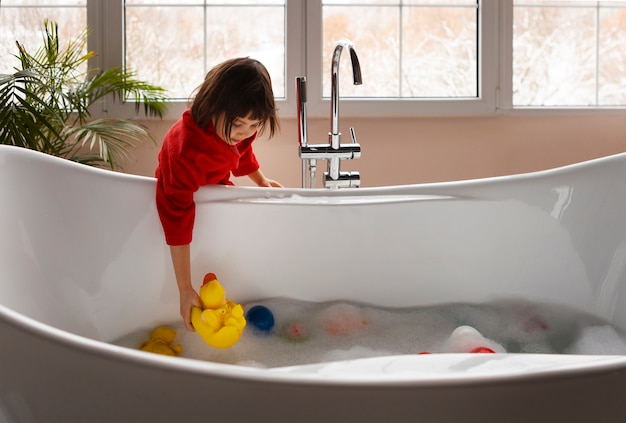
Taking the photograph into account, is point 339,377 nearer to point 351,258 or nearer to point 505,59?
point 351,258

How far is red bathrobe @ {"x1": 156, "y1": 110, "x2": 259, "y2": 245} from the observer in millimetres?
1560

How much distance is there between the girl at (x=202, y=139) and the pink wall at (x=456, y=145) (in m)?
0.83

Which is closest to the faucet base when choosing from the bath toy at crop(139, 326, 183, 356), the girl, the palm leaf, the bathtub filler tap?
the bathtub filler tap

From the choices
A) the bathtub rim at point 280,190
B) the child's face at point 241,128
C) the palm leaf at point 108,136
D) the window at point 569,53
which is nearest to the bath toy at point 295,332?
the bathtub rim at point 280,190

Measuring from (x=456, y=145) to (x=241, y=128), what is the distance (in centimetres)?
124

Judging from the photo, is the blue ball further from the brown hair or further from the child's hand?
the brown hair

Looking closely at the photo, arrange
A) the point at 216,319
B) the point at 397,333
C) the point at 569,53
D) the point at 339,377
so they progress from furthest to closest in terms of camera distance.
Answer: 1. the point at 569,53
2. the point at 397,333
3. the point at 216,319
4. the point at 339,377

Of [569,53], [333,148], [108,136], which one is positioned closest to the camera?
[333,148]

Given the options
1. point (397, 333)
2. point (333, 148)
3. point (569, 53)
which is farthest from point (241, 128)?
point (569, 53)

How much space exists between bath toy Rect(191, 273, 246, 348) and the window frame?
112 cm

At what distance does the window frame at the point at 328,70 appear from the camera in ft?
7.91

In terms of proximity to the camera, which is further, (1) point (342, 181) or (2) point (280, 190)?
(1) point (342, 181)

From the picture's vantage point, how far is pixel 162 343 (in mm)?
1611

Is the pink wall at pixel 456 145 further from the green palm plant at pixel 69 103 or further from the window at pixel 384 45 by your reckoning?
the green palm plant at pixel 69 103
